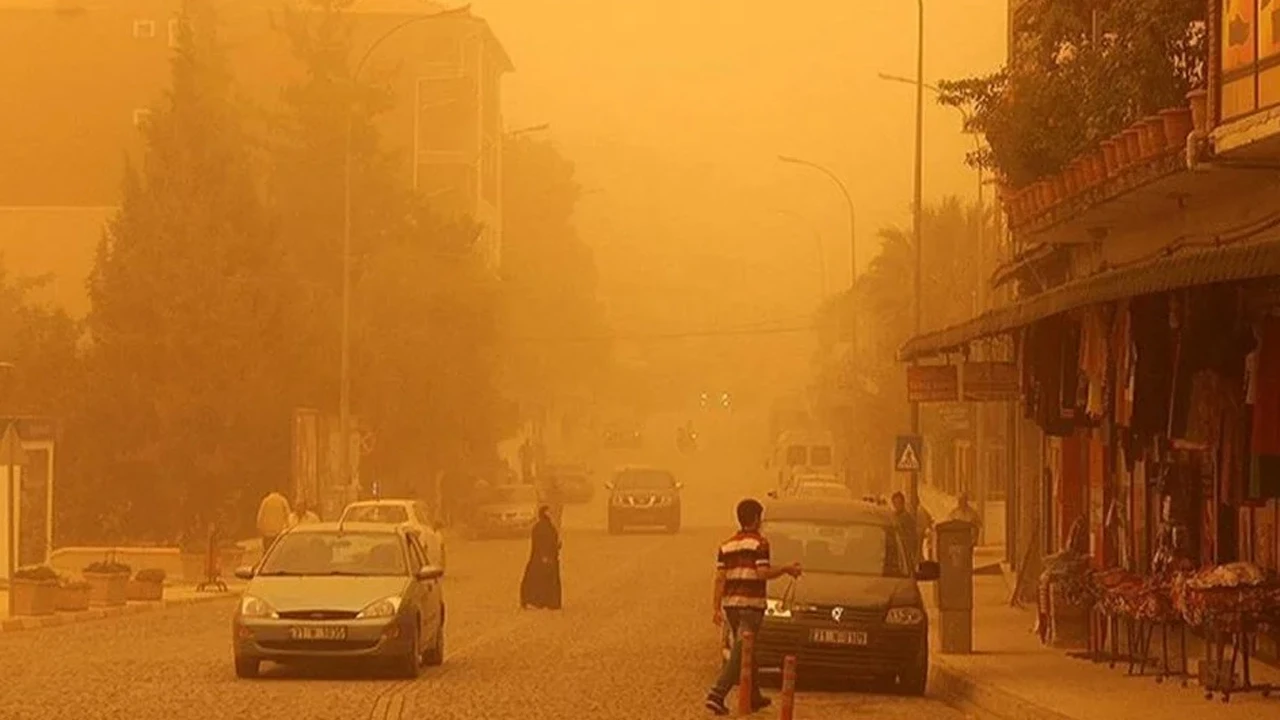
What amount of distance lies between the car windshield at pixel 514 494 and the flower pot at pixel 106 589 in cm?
3570

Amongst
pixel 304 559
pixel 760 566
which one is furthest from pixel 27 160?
pixel 760 566

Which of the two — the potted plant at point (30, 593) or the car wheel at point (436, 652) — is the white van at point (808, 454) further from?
the car wheel at point (436, 652)

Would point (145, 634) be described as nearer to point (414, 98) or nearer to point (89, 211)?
point (89, 211)

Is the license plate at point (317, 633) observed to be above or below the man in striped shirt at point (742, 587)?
below

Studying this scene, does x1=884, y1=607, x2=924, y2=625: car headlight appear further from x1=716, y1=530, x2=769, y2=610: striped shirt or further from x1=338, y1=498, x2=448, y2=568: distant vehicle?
Answer: x1=338, y1=498, x2=448, y2=568: distant vehicle

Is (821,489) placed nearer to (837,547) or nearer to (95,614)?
(95,614)

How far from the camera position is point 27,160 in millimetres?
89688

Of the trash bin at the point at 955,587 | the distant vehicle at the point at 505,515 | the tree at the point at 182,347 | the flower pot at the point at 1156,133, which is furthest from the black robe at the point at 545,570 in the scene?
the distant vehicle at the point at 505,515

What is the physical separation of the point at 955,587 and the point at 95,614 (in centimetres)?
1382

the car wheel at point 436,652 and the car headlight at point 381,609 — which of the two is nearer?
the car headlight at point 381,609

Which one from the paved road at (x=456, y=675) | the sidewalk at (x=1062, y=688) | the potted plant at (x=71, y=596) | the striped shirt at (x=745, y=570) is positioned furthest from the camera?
the potted plant at (x=71, y=596)

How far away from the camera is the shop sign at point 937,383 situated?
37344mm

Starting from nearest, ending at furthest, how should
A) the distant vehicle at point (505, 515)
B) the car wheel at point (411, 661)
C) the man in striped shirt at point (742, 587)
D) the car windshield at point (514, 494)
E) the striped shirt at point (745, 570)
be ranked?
the man in striped shirt at point (742, 587) → the striped shirt at point (745, 570) → the car wheel at point (411, 661) → the distant vehicle at point (505, 515) → the car windshield at point (514, 494)

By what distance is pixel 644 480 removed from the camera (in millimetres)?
76188
